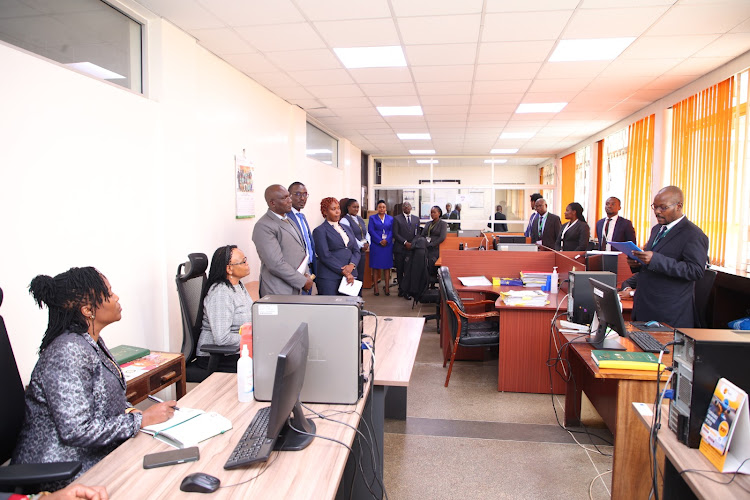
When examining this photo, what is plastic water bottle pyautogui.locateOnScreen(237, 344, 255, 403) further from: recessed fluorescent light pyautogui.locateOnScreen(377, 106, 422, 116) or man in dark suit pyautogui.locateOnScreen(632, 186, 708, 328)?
recessed fluorescent light pyautogui.locateOnScreen(377, 106, 422, 116)

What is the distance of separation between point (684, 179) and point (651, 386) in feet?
14.2

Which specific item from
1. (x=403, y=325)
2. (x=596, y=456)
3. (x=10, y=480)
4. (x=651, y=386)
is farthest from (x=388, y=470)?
(x=10, y=480)

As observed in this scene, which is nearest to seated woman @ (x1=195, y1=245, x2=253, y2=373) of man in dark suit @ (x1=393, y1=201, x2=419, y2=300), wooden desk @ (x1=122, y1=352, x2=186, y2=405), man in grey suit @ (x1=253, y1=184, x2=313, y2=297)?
wooden desk @ (x1=122, y1=352, x2=186, y2=405)

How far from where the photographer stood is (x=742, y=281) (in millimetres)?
4070

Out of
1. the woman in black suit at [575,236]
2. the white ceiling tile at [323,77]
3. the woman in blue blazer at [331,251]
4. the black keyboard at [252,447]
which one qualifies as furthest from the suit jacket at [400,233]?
the black keyboard at [252,447]

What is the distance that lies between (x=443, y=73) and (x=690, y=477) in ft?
14.4

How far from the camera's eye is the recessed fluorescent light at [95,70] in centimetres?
290

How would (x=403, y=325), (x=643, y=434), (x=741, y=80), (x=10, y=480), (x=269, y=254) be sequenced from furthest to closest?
1. (x=741, y=80)
2. (x=269, y=254)
3. (x=403, y=325)
4. (x=643, y=434)
5. (x=10, y=480)

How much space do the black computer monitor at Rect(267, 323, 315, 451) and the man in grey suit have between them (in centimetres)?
223

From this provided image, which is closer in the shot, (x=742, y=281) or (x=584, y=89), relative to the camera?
(x=742, y=281)

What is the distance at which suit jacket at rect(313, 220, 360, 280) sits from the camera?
4918mm

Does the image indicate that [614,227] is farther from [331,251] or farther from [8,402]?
[8,402]

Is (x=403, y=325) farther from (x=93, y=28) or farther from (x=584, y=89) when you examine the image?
(x=584, y=89)

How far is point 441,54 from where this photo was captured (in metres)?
4.34
